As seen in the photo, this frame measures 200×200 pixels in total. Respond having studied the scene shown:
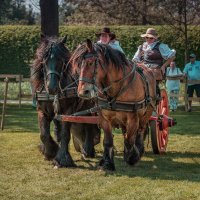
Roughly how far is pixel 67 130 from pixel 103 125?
0.73m

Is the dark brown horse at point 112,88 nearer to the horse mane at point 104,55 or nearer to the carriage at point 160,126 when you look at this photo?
the horse mane at point 104,55

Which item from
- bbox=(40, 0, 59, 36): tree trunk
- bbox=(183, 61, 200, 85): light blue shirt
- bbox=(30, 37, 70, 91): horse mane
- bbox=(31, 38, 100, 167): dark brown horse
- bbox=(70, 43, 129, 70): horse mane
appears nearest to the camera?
bbox=(70, 43, 129, 70): horse mane

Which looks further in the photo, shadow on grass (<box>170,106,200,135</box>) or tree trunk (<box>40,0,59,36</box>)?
tree trunk (<box>40,0,59,36</box>)

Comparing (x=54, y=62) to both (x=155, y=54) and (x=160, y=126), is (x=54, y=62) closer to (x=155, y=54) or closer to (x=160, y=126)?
(x=155, y=54)

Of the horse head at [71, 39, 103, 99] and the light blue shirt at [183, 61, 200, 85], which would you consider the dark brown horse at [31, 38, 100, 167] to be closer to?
the horse head at [71, 39, 103, 99]

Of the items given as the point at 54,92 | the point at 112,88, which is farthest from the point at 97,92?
the point at 54,92

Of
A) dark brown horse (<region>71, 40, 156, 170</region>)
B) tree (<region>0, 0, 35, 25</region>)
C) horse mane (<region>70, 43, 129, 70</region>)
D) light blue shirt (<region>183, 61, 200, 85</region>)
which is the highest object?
tree (<region>0, 0, 35, 25</region>)

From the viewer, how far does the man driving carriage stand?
8.96m

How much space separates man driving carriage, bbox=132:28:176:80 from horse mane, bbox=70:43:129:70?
4.79 feet

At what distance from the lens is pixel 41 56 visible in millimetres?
8008

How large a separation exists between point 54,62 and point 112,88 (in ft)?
3.26

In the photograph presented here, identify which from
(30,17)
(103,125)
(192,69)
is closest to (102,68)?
(103,125)

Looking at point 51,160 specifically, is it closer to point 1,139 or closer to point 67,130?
point 67,130

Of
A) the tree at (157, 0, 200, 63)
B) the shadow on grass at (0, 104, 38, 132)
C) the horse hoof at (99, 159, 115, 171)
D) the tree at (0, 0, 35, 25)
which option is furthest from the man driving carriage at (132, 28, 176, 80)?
the tree at (0, 0, 35, 25)
